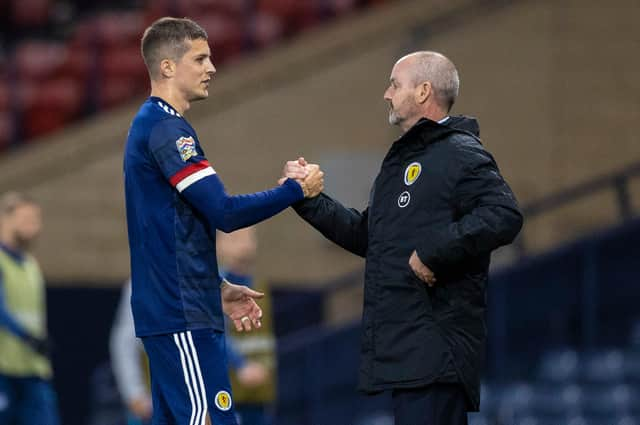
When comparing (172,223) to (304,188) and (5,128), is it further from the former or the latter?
(5,128)

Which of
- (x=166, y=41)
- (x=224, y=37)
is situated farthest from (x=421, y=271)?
(x=224, y=37)

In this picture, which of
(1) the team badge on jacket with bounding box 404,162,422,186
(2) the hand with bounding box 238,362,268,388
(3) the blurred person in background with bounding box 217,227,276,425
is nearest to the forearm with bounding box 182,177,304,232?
(1) the team badge on jacket with bounding box 404,162,422,186

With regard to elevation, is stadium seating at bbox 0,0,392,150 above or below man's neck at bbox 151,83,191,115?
above

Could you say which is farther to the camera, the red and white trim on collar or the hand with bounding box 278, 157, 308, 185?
the hand with bounding box 278, 157, 308, 185

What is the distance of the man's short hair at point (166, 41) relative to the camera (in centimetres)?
529

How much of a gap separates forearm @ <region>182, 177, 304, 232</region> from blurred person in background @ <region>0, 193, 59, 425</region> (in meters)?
3.59

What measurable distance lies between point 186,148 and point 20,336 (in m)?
3.79

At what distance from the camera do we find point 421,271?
518 centimetres

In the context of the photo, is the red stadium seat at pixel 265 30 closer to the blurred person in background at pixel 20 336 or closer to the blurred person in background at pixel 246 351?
the blurred person in background at pixel 20 336

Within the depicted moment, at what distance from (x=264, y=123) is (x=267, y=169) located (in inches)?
17.5

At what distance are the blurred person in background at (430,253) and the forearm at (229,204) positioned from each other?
0.40 m

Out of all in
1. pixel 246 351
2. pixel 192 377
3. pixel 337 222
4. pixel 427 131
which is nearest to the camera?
pixel 192 377

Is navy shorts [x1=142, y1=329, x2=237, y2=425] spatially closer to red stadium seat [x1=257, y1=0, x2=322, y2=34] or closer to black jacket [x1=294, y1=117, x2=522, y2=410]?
black jacket [x1=294, y1=117, x2=522, y2=410]

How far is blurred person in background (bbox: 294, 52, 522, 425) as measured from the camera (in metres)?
5.17
